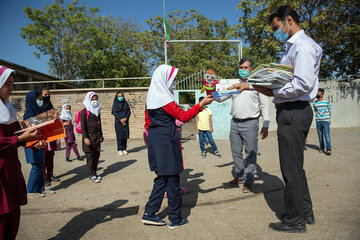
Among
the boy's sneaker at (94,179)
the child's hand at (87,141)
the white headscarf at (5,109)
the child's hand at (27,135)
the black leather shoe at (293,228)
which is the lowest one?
the boy's sneaker at (94,179)

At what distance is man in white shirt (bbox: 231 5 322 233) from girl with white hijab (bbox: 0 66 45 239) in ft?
8.73

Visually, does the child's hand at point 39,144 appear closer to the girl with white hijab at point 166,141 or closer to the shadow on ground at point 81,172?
the girl with white hijab at point 166,141

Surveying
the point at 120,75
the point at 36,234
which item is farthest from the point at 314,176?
the point at 120,75

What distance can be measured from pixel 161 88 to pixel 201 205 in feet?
6.45

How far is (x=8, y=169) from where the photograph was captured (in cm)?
218

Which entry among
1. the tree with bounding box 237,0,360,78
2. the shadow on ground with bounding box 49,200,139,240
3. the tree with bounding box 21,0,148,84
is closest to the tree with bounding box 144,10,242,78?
the tree with bounding box 21,0,148,84

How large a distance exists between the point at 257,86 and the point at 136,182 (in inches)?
135

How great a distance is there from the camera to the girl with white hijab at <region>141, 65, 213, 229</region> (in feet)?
9.91

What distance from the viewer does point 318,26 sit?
12.5m

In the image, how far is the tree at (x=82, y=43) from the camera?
76.5 ft

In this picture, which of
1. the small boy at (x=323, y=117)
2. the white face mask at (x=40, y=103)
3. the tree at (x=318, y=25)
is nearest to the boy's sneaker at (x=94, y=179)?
the white face mask at (x=40, y=103)

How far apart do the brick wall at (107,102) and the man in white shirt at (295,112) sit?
9.79 m

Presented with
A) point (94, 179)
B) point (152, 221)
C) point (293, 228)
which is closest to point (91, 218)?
point (152, 221)

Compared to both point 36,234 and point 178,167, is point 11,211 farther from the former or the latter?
point 178,167
